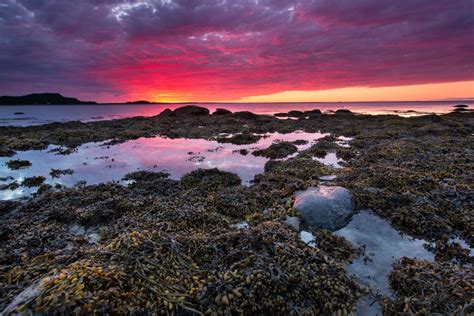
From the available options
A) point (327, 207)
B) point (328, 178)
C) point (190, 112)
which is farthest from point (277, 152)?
point (190, 112)

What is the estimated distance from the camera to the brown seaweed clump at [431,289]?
322 centimetres

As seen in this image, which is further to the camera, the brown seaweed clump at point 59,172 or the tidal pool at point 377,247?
the brown seaweed clump at point 59,172

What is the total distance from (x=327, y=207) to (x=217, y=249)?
293cm

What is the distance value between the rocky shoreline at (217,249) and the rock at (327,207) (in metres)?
0.21

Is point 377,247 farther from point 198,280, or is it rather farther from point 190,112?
point 190,112

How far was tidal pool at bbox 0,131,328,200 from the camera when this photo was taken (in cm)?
995

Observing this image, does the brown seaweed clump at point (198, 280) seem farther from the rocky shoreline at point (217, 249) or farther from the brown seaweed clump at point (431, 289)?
the brown seaweed clump at point (431, 289)

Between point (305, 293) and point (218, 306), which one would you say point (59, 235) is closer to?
point (218, 306)

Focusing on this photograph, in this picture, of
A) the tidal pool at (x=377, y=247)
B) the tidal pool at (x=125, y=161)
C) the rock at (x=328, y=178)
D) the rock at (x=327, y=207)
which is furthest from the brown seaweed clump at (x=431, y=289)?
the tidal pool at (x=125, y=161)

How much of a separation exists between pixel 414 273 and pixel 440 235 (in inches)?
75.3

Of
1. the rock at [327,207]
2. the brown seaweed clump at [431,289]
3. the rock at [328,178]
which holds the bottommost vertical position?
the brown seaweed clump at [431,289]

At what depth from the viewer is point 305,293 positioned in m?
3.54

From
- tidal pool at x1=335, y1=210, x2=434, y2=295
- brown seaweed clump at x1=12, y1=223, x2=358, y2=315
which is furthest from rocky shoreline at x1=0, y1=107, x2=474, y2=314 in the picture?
tidal pool at x1=335, y1=210, x2=434, y2=295

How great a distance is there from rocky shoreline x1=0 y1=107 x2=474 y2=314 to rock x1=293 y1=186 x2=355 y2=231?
0.68 feet
